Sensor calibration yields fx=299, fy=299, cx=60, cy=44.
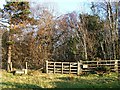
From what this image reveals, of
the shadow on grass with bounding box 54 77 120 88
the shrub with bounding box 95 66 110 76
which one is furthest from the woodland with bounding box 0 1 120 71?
the shadow on grass with bounding box 54 77 120 88

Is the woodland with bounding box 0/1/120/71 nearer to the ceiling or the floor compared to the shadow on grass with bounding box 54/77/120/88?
nearer to the ceiling

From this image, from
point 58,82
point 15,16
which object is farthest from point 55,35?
point 58,82

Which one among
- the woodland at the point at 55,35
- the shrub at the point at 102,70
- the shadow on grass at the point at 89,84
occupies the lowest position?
the shadow on grass at the point at 89,84

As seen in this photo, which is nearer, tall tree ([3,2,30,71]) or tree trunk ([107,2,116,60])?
tall tree ([3,2,30,71])

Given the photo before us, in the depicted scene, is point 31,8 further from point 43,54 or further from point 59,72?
point 59,72

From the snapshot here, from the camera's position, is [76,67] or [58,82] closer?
[58,82]

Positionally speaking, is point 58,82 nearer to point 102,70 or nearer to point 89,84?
point 89,84

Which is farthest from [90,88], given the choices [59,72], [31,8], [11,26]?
[31,8]

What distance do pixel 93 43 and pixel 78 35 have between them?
1.35m

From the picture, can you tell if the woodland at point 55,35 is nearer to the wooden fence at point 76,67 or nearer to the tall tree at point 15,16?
the tall tree at point 15,16

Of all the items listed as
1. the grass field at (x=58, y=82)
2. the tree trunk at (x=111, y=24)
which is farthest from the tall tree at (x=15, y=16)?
the tree trunk at (x=111, y=24)

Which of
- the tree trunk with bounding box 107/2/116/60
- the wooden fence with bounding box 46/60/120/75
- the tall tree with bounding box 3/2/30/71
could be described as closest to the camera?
the wooden fence with bounding box 46/60/120/75

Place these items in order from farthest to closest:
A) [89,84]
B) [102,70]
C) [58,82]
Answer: [102,70] < [58,82] < [89,84]

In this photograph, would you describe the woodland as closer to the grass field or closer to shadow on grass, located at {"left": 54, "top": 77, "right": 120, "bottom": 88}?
the grass field
